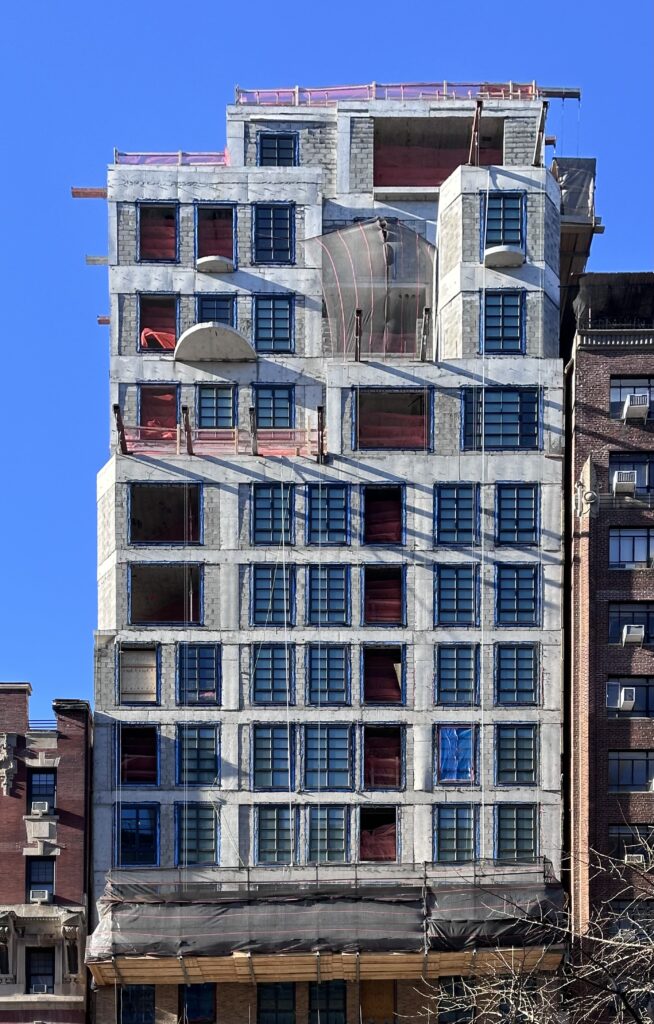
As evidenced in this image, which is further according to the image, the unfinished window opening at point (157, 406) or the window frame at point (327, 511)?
the unfinished window opening at point (157, 406)

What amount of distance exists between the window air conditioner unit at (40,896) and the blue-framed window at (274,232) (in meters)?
31.8

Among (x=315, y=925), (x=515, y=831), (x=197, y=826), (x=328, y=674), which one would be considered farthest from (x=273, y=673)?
(x=515, y=831)

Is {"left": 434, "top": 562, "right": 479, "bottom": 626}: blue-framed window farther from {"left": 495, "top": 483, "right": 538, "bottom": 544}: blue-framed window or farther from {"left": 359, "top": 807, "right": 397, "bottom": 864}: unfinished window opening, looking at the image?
{"left": 359, "top": 807, "right": 397, "bottom": 864}: unfinished window opening

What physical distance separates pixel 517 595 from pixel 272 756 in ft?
43.8

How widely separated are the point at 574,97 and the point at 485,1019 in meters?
50.4

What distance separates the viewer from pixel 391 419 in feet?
301

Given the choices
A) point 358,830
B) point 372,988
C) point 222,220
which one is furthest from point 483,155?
point 372,988

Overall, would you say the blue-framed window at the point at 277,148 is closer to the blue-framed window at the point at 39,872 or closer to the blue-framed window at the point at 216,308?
the blue-framed window at the point at 216,308

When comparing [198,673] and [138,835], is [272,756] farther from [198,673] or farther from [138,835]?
[138,835]

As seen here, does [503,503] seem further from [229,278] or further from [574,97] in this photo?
[574,97]

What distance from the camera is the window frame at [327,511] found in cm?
8962

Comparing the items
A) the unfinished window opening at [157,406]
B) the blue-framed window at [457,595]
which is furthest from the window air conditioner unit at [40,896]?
the unfinished window opening at [157,406]

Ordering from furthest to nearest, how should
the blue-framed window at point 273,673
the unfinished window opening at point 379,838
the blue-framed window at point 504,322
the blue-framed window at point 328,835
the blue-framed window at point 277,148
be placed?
the blue-framed window at point 277,148, the blue-framed window at point 504,322, the blue-framed window at point 273,673, the unfinished window opening at point 379,838, the blue-framed window at point 328,835

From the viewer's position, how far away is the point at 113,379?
9406cm
